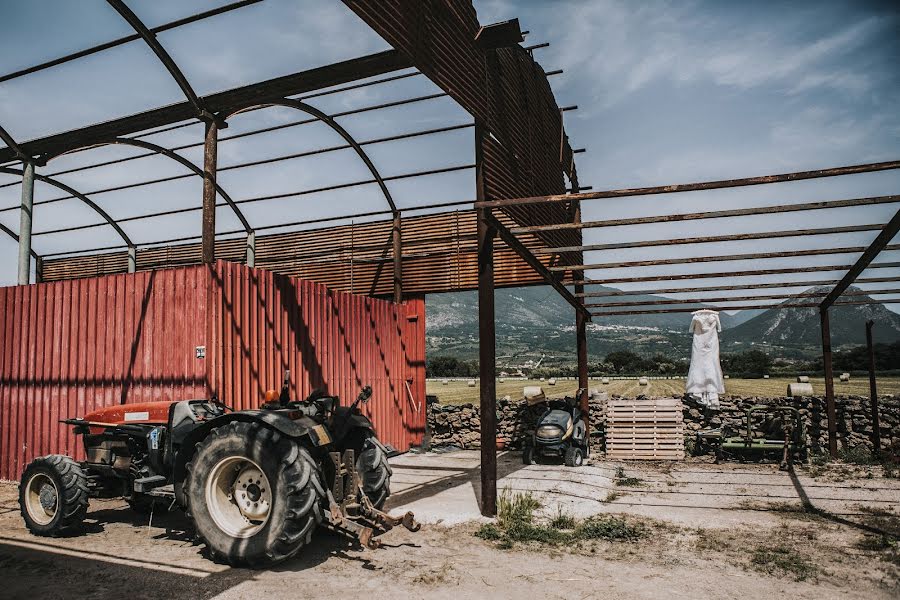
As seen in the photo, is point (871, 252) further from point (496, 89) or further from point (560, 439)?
point (560, 439)

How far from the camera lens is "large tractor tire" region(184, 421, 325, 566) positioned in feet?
16.0

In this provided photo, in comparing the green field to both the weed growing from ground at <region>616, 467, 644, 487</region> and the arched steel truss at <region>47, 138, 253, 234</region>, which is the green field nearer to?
the arched steel truss at <region>47, 138, 253, 234</region>

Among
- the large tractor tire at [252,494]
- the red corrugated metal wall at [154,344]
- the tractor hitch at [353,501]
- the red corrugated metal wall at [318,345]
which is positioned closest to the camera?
the large tractor tire at [252,494]

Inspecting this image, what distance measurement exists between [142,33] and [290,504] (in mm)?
6626

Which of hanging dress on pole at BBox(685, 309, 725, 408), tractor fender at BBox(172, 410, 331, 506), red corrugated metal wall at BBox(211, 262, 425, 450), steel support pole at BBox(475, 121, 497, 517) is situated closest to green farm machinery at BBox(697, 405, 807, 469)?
hanging dress on pole at BBox(685, 309, 725, 408)

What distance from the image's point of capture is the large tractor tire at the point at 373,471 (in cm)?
609

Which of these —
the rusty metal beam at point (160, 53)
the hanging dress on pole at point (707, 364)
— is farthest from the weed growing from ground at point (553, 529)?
the rusty metal beam at point (160, 53)

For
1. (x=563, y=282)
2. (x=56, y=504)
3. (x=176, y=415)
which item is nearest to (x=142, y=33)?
(x=176, y=415)

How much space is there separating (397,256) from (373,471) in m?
8.31

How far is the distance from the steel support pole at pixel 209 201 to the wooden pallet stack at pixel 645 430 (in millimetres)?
8449

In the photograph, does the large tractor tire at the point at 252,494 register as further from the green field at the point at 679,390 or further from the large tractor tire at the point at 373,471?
the green field at the point at 679,390

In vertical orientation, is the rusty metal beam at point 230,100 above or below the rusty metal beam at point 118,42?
below

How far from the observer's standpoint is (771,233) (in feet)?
22.9

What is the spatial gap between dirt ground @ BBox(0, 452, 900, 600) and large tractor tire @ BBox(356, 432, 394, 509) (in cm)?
41
